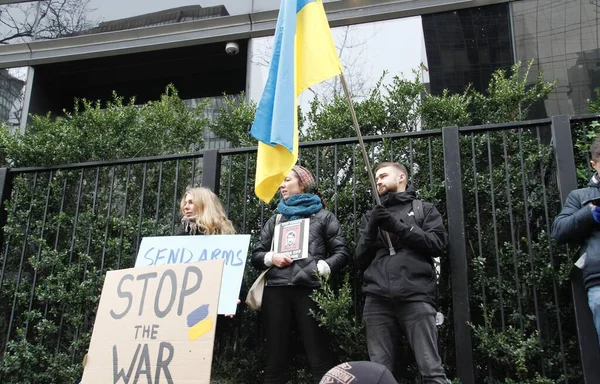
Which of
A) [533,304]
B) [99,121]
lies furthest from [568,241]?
[99,121]

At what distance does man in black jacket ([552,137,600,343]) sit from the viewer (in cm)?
391

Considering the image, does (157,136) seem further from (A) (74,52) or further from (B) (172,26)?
(A) (74,52)

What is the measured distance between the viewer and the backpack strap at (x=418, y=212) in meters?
4.31

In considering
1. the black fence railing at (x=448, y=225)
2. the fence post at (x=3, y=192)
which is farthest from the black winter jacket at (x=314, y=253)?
the fence post at (x=3, y=192)

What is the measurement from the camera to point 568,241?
4.12 m

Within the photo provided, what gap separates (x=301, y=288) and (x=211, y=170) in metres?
1.62

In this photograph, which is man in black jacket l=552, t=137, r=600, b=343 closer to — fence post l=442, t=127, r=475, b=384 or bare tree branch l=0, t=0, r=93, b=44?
fence post l=442, t=127, r=475, b=384

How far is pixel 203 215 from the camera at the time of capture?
197 inches

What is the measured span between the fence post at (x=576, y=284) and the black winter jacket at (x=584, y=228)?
0.19m

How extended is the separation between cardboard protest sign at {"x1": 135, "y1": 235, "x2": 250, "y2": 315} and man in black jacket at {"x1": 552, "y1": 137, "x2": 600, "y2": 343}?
232 cm

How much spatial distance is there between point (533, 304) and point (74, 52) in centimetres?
779

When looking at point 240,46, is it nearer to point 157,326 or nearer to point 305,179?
point 305,179

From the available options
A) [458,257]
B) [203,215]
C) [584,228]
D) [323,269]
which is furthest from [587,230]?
[203,215]

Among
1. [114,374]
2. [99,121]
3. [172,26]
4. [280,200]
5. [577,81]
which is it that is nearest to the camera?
[114,374]
